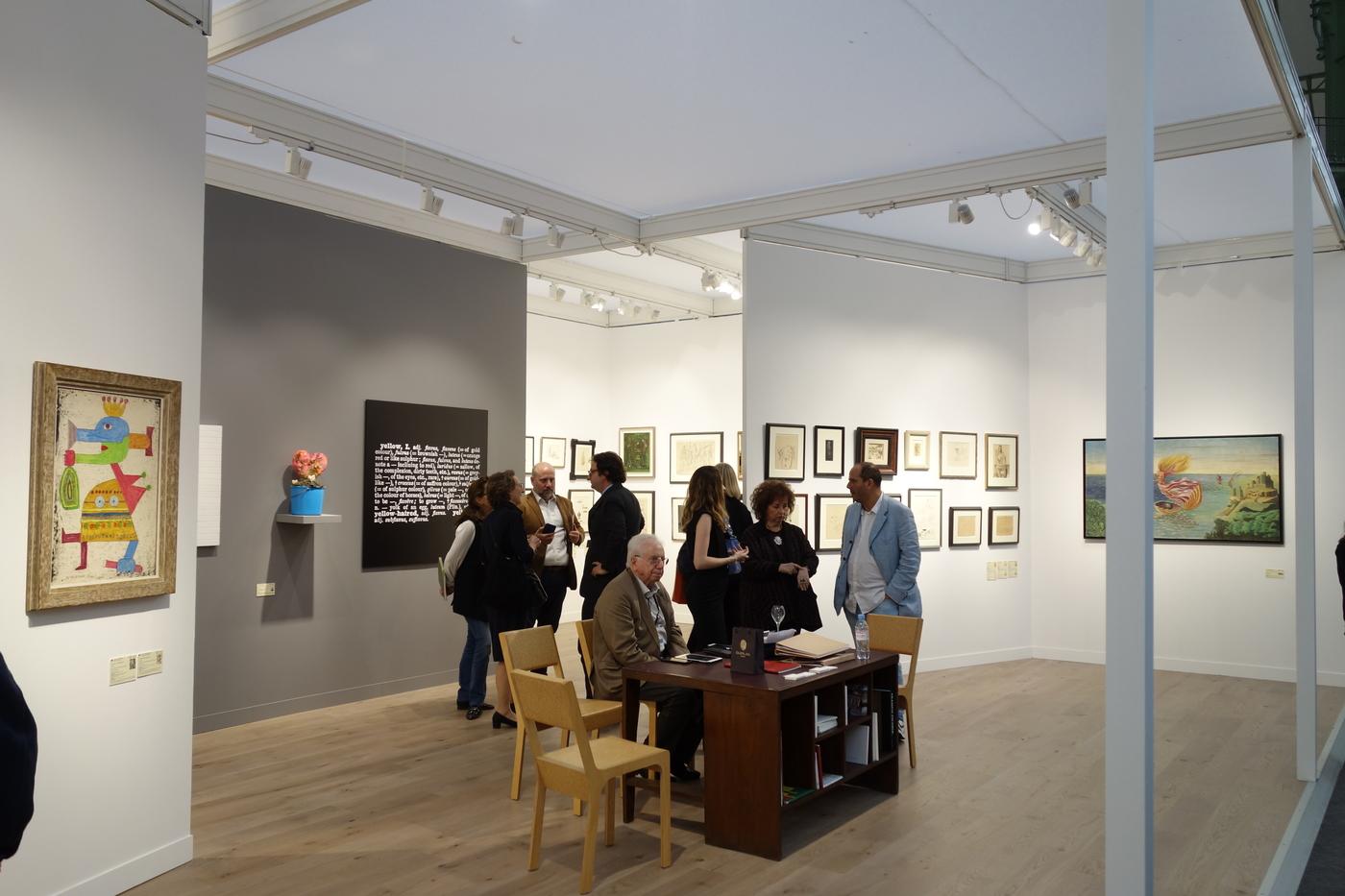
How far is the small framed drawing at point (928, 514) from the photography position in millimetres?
8984

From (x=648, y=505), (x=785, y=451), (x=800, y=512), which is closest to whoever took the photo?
(x=785, y=451)

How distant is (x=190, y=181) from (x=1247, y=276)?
855 cm

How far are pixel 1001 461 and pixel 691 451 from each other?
156 inches

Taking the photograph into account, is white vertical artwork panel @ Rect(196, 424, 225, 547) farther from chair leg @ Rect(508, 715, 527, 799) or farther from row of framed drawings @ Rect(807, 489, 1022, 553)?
row of framed drawings @ Rect(807, 489, 1022, 553)

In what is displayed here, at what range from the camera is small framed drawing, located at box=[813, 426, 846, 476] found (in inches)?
335

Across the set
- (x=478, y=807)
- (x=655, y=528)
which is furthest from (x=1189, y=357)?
(x=478, y=807)

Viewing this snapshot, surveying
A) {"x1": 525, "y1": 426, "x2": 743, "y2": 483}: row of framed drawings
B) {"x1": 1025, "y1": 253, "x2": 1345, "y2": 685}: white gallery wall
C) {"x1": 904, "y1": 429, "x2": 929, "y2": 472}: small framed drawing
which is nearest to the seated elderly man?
{"x1": 904, "y1": 429, "x2": 929, "y2": 472}: small framed drawing

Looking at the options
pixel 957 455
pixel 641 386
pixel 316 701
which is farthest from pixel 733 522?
pixel 641 386

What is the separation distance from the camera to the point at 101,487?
152 inches

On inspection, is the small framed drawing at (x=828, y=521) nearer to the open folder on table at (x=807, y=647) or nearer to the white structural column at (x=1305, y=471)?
the open folder on table at (x=807, y=647)

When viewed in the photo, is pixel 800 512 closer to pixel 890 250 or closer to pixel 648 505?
pixel 890 250

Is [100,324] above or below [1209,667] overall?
above

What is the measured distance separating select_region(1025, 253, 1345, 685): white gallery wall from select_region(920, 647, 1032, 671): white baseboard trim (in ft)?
0.84

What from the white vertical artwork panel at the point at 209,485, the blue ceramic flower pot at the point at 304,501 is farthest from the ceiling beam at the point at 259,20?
the blue ceramic flower pot at the point at 304,501
